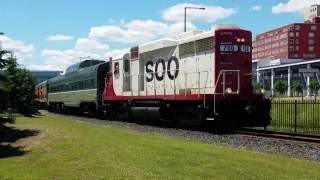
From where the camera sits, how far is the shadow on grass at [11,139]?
13086 mm

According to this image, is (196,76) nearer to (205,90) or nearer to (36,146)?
(205,90)

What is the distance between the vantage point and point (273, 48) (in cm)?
15338

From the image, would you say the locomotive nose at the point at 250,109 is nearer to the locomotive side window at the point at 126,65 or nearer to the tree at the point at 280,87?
the locomotive side window at the point at 126,65

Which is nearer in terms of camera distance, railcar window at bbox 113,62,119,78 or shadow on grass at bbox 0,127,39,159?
shadow on grass at bbox 0,127,39,159

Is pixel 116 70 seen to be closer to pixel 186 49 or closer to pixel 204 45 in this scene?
pixel 186 49

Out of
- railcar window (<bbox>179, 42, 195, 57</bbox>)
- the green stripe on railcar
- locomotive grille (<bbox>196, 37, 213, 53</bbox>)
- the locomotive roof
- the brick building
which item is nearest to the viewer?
locomotive grille (<bbox>196, 37, 213, 53</bbox>)

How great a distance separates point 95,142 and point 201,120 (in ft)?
23.0

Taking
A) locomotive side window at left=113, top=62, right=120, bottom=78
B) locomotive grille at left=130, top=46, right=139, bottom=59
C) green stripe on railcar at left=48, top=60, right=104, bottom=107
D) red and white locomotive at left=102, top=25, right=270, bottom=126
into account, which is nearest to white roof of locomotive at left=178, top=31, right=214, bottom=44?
red and white locomotive at left=102, top=25, right=270, bottom=126

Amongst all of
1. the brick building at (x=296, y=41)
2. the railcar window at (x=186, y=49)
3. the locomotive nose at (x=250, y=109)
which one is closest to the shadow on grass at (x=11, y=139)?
the railcar window at (x=186, y=49)

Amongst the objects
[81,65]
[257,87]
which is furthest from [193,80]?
[81,65]

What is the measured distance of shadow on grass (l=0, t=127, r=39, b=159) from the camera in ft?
42.9

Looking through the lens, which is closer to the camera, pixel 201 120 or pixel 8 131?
pixel 8 131

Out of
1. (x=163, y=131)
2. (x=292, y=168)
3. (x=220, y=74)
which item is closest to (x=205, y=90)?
(x=220, y=74)

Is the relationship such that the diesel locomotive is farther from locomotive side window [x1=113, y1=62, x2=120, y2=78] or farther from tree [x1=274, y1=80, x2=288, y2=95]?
tree [x1=274, y1=80, x2=288, y2=95]
